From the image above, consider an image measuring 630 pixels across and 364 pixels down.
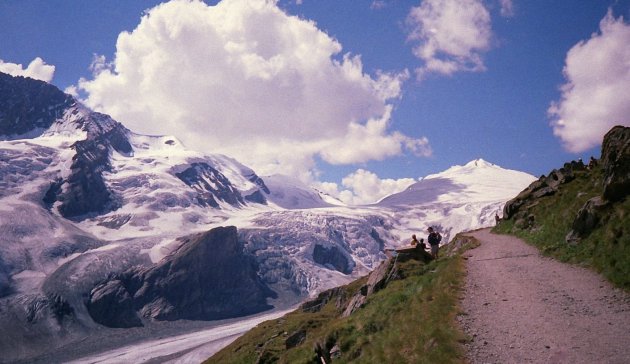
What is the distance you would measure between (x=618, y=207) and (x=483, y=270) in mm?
8484

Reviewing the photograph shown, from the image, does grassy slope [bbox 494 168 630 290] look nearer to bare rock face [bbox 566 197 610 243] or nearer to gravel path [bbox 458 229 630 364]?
bare rock face [bbox 566 197 610 243]

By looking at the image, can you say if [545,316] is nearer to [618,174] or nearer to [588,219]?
[588,219]

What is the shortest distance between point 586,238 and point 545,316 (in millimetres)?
11269

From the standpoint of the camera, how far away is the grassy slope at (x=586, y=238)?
21.6m

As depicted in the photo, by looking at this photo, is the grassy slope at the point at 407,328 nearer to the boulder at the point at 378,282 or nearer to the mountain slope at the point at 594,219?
the boulder at the point at 378,282

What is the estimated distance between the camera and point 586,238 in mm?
26891

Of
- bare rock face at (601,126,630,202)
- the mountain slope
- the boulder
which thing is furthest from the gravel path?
the boulder

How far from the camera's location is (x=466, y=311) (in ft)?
65.6

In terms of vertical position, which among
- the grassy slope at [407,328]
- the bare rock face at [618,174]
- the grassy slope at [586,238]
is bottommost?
the grassy slope at [407,328]

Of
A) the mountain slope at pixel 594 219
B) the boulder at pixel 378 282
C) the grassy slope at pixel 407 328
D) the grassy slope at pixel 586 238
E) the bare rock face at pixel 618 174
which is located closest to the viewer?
the grassy slope at pixel 407 328

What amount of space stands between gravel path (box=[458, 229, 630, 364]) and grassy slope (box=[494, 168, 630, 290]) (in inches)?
33.5

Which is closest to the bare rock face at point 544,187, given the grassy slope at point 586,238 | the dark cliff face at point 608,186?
the grassy slope at point 586,238

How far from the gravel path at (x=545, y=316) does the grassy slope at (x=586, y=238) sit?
0.85 metres

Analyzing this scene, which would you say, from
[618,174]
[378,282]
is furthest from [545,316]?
[378,282]
